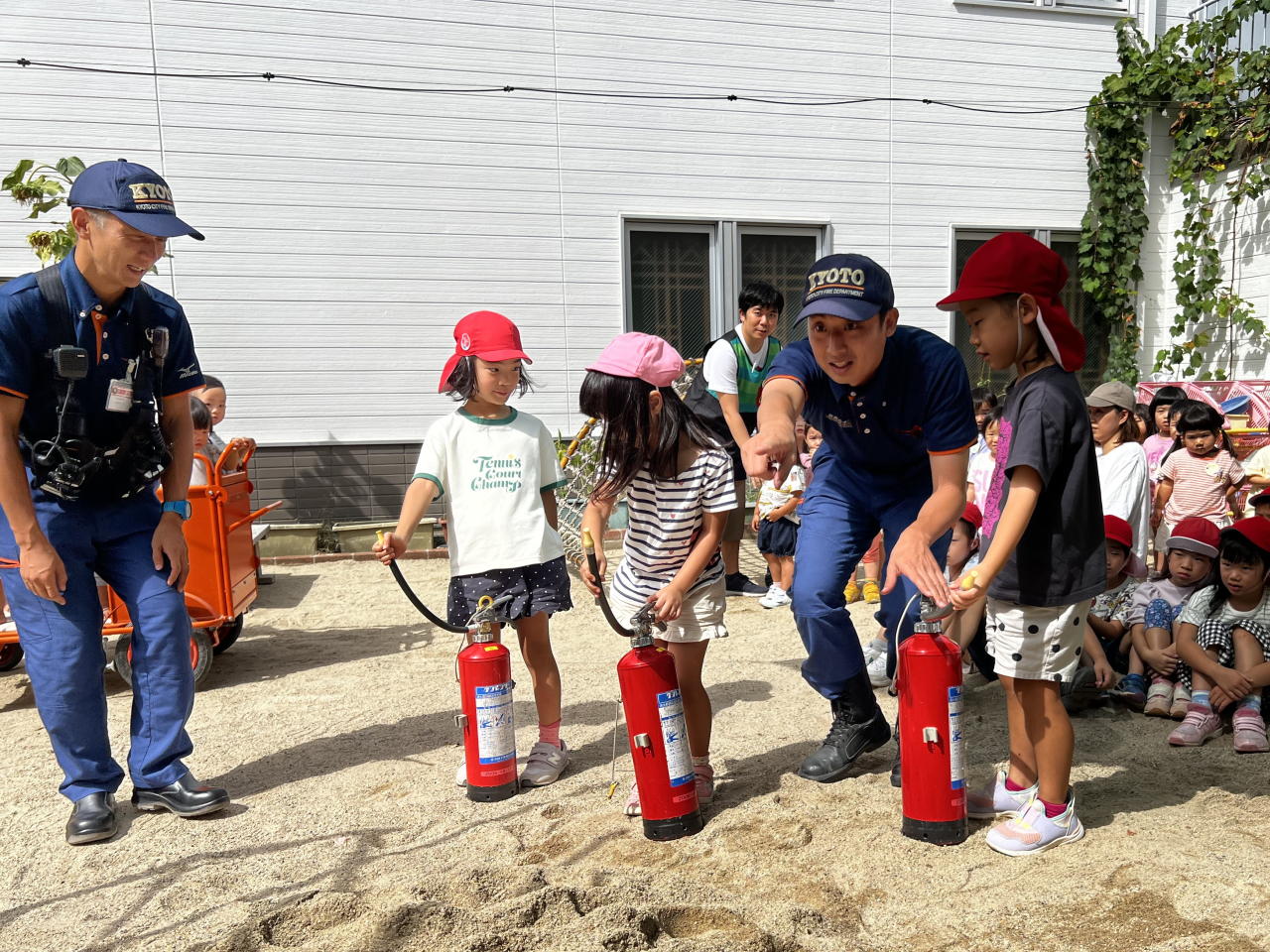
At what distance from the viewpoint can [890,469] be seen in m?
3.21

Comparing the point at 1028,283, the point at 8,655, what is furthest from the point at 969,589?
the point at 8,655

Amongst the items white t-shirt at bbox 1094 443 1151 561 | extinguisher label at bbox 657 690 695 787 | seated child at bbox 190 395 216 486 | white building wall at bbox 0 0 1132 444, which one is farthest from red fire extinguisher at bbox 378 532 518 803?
white building wall at bbox 0 0 1132 444

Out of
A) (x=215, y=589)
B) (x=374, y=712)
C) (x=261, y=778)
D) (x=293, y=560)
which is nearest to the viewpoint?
(x=261, y=778)

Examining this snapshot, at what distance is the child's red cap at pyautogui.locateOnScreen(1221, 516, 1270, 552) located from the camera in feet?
12.6

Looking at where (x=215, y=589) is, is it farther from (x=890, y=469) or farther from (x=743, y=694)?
(x=890, y=469)

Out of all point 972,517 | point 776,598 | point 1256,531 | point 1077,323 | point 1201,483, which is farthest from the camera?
point 1077,323

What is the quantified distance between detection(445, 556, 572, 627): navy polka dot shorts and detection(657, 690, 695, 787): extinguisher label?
64 centimetres

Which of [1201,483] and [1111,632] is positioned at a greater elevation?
[1201,483]

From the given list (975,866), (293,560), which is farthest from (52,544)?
(293,560)

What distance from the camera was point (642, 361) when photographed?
3.03 m

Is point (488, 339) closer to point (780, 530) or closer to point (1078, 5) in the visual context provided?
point (780, 530)

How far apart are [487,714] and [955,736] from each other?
1.47 m

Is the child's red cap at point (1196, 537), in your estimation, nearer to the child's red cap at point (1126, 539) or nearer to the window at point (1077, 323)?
the child's red cap at point (1126, 539)

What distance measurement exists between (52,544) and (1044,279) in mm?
3142
